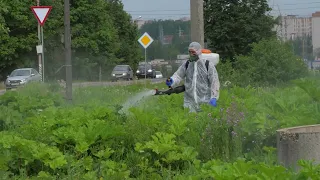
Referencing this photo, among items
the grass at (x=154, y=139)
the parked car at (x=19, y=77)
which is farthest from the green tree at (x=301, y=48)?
the grass at (x=154, y=139)

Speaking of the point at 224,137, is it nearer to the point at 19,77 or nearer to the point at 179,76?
the point at 179,76

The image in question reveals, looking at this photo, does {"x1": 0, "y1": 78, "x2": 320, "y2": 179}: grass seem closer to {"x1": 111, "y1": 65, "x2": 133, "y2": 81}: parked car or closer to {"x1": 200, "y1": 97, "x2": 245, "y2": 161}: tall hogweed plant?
{"x1": 200, "y1": 97, "x2": 245, "y2": 161}: tall hogweed plant

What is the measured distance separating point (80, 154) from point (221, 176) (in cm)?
327

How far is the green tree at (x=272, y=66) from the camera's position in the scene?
22.1 m

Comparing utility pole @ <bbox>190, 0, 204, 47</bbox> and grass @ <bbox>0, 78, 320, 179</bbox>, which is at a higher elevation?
utility pole @ <bbox>190, 0, 204, 47</bbox>

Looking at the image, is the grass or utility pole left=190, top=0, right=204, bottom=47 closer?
the grass

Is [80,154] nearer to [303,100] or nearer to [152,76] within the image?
[303,100]

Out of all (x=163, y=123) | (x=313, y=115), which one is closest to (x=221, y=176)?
(x=313, y=115)

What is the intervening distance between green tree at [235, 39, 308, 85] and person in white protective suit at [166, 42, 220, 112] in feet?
38.5

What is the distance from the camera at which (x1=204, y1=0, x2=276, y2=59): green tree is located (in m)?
34.8

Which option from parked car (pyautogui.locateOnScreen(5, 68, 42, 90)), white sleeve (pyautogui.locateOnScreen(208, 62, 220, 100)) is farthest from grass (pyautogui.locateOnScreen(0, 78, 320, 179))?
parked car (pyautogui.locateOnScreen(5, 68, 42, 90))

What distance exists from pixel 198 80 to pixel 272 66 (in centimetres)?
1275

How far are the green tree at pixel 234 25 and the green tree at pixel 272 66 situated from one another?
11226 millimetres

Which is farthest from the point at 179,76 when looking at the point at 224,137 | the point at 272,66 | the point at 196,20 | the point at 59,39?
the point at 59,39
